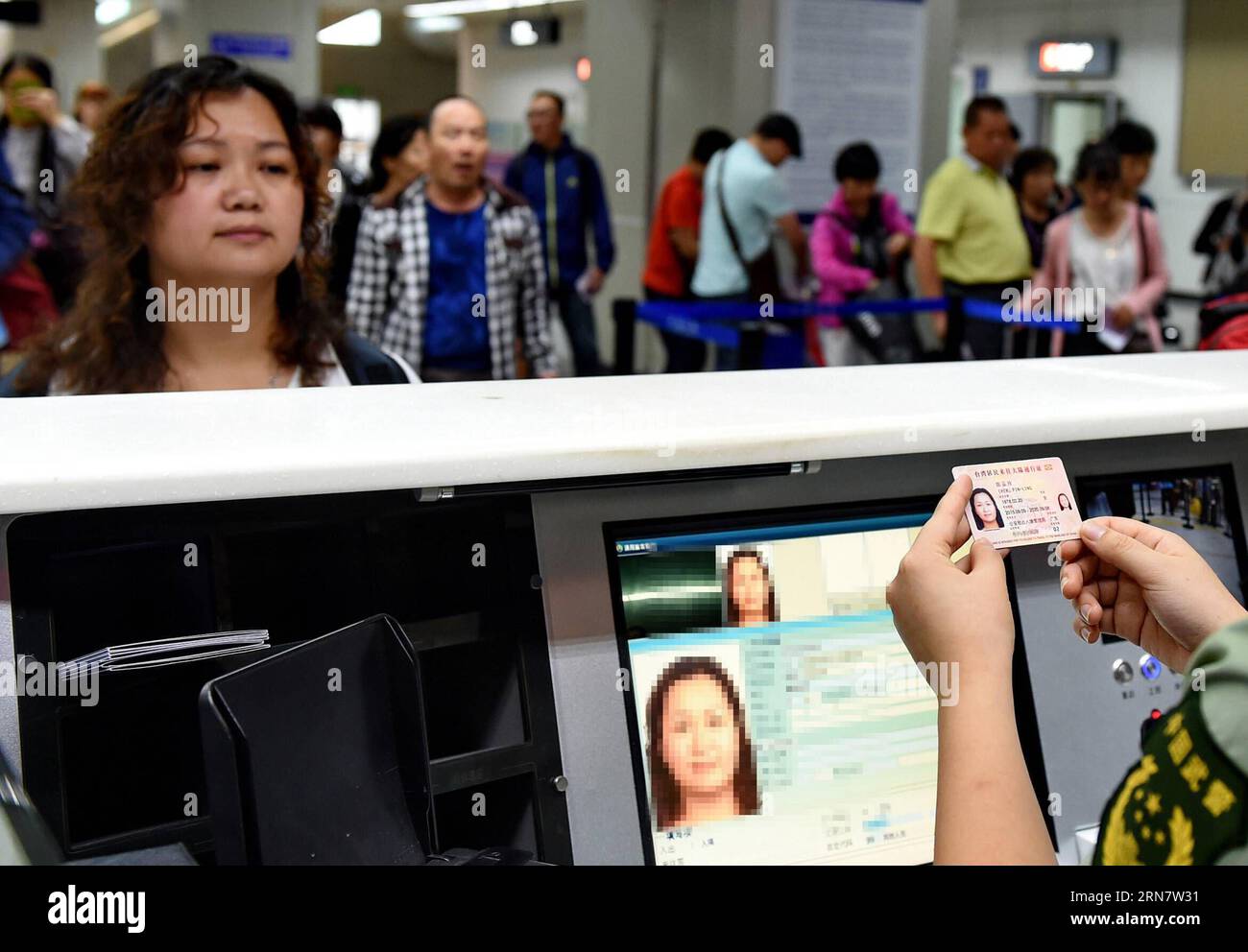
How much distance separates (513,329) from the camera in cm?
→ 401

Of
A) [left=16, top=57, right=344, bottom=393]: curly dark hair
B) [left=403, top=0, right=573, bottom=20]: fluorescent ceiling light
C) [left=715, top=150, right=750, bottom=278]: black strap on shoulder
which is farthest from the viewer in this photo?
[left=403, top=0, right=573, bottom=20]: fluorescent ceiling light

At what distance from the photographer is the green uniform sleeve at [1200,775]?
0.71 meters

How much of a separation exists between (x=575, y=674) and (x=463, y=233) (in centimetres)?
276

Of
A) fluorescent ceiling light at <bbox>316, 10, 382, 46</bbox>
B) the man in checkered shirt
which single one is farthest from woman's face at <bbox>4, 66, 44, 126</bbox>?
fluorescent ceiling light at <bbox>316, 10, 382, 46</bbox>

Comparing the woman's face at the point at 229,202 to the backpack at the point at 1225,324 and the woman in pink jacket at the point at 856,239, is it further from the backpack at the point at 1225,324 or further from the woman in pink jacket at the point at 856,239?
the woman in pink jacket at the point at 856,239

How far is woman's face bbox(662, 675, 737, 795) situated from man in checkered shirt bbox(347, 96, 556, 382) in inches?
101

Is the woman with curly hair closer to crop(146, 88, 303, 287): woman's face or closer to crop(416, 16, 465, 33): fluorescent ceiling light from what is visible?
crop(146, 88, 303, 287): woman's face

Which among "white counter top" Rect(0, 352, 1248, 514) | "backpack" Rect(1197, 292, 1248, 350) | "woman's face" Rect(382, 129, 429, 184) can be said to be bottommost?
"backpack" Rect(1197, 292, 1248, 350)

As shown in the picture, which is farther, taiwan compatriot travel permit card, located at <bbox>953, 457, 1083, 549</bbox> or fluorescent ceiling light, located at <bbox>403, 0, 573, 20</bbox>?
fluorescent ceiling light, located at <bbox>403, 0, 573, 20</bbox>

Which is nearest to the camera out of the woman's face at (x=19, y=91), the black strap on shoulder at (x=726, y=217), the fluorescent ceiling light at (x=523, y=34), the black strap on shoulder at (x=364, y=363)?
the black strap on shoulder at (x=364, y=363)

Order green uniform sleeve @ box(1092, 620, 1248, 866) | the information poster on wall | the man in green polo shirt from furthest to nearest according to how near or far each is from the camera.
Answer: the information poster on wall < the man in green polo shirt < green uniform sleeve @ box(1092, 620, 1248, 866)

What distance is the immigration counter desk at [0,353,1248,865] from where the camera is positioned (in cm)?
106

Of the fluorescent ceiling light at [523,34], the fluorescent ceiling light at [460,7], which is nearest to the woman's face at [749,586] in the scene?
the fluorescent ceiling light at [523,34]

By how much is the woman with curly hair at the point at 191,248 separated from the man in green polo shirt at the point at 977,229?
419 cm
